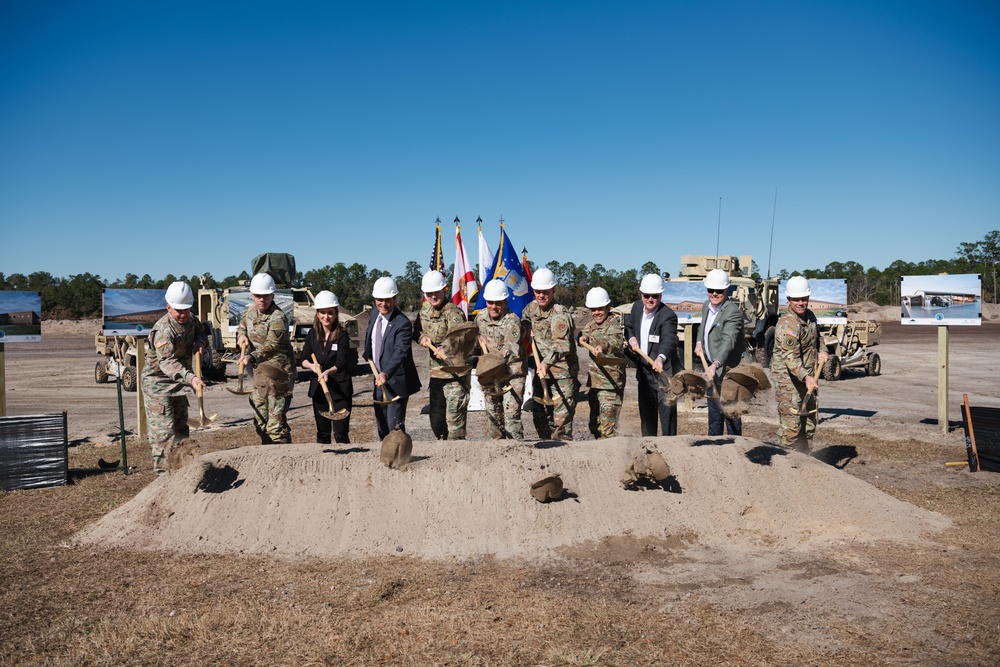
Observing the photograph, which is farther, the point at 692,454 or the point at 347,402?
the point at 347,402

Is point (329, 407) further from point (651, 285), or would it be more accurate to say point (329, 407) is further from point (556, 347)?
point (651, 285)

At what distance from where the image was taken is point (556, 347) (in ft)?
22.2

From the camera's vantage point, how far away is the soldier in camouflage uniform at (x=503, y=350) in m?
6.60

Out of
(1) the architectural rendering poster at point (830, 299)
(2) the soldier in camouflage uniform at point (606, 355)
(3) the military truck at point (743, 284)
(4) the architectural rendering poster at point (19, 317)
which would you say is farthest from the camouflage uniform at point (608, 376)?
(3) the military truck at point (743, 284)

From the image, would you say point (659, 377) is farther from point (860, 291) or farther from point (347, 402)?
point (860, 291)

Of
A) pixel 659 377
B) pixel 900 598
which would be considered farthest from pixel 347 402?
pixel 900 598

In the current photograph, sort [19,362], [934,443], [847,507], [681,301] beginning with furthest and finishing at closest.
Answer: [19,362] < [681,301] < [934,443] < [847,507]

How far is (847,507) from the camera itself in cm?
579

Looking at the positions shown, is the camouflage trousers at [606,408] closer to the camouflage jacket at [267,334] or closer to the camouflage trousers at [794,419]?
the camouflage trousers at [794,419]

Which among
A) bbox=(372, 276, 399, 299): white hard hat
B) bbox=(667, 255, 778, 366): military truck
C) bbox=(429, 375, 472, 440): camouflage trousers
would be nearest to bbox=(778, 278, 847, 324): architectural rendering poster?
bbox=(667, 255, 778, 366): military truck

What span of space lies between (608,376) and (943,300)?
20.2 feet

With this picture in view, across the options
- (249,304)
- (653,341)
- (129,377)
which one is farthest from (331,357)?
→ (129,377)

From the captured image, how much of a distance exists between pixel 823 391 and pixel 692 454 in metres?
10.3

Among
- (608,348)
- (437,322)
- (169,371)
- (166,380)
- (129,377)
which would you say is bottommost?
(129,377)
